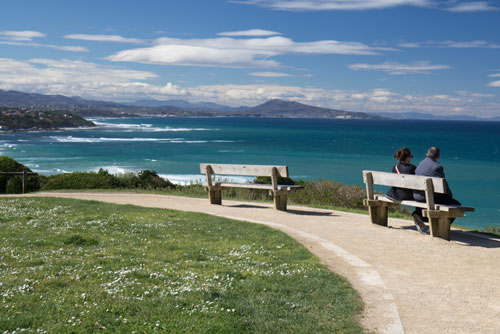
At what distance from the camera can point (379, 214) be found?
12.1 metres

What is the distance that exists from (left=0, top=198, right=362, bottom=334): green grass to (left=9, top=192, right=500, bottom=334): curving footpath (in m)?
0.42

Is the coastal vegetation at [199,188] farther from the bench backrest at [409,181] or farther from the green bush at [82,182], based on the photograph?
the bench backrest at [409,181]

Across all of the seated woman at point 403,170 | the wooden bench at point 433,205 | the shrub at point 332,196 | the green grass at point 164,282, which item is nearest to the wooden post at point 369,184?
the seated woman at point 403,170

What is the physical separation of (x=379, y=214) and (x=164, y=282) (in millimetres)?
6919

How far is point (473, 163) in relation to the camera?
6144 centimetres

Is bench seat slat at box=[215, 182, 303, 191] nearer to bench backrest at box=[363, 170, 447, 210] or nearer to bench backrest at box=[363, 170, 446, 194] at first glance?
bench backrest at box=[363, 170, 447, 210]

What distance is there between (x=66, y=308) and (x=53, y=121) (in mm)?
151995

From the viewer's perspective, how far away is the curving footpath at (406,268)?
572 centimetres

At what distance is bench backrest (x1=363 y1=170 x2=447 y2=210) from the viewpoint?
1000cm

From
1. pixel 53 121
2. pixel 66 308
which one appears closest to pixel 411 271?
pixel 66 308

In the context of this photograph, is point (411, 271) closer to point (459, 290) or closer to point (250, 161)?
point (459, 290)

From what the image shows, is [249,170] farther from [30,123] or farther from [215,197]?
[30,123]

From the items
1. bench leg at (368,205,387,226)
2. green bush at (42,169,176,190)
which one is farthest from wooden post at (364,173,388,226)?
green bush at (42,169,176,190)

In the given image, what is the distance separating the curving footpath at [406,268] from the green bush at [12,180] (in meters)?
13.7
